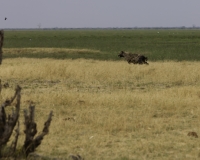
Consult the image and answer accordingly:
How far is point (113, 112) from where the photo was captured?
10258 millimetres

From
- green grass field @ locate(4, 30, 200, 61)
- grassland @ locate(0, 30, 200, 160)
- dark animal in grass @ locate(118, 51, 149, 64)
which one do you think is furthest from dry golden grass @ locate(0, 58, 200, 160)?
green grass field @ locate(4, 30, 200, 61)

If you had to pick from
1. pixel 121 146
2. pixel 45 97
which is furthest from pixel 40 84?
pixel 121 146

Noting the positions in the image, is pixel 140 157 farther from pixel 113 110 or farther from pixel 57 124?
pixel 113 110

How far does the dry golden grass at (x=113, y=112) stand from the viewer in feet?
24.5

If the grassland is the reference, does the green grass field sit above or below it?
below

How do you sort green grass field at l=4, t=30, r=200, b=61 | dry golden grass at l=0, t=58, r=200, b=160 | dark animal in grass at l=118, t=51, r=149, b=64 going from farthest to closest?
green grass field at l=4, t=30, r=200, b=61 → dark animal in grass at l=118, t=51, r=149, b=64 → dry golden grass at l=0, t=58, r=200, b=160

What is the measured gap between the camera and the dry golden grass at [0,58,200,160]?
7473 mm

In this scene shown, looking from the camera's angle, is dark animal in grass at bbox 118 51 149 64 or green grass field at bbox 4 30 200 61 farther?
green grass field at bbox 4 30 200 61

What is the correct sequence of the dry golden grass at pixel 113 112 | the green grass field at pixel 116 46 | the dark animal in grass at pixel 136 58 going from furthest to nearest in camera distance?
the green grass field at pixel 116 46 → the dark animal in grass at pixel 136 58 → the dry golden grass at pixel 113 112

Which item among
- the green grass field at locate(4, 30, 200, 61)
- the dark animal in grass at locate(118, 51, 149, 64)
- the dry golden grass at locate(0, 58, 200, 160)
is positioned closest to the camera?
the dry golden grass at locate(0, 58, 200, 160)

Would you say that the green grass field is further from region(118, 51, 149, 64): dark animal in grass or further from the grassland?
the grassland

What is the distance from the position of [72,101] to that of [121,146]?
387cm

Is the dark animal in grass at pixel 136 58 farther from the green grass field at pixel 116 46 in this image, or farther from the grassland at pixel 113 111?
the green grass field at pixel 116 46

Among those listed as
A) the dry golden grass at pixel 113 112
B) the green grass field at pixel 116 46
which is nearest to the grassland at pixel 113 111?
the dry golden grass at pixel 113 112
